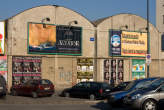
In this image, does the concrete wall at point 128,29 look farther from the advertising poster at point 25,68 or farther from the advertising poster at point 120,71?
the advertising poster at point 25,68

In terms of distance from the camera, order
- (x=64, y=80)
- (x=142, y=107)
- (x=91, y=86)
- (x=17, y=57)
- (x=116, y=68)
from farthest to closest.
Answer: (x=116, y=68)
(x=64, y=80)
(x=17, y=57)
(x=91, y=86)
(x=142, y=107)

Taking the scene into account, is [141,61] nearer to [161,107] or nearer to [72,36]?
[72,36]

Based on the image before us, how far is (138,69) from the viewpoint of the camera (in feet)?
126

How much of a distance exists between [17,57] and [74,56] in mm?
6351

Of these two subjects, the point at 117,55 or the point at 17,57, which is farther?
the point at 117,55

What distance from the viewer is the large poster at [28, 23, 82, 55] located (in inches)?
1241

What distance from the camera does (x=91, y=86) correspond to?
23609 millimetres

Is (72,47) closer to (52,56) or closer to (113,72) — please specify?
(52,56)

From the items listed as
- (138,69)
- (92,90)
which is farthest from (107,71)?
(92,90)

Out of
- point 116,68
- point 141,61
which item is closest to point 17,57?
point 116,68

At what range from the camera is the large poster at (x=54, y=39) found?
31531mm

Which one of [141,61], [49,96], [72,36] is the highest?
[72,36]

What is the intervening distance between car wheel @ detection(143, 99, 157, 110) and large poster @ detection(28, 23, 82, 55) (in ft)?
62.8

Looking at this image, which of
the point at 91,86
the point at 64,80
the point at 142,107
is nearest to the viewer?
the point at 142,107
